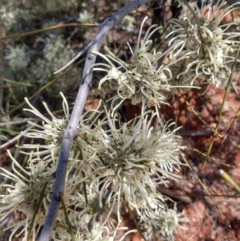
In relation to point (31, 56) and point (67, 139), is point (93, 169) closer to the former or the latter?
point (67, 139)

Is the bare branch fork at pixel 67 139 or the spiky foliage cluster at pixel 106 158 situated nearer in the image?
the bare branch fork at pixel 67 139

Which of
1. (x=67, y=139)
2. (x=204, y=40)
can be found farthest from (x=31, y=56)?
(x=67, y=139)

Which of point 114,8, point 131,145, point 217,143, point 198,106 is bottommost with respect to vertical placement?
point 131,145

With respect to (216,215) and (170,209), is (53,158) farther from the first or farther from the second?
(216,215)

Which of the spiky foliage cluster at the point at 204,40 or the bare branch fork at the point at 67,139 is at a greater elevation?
the spiky foliage cluster at the point at 204,40

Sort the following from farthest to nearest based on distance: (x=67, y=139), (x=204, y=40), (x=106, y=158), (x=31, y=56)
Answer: (x=31, y=56) → (x=204, y=40) → (x=106, y=158) → (x=67, y=139)

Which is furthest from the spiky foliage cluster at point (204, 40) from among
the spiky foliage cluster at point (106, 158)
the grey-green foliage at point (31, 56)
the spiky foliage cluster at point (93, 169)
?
the grey-green foliage at point (31, 56)

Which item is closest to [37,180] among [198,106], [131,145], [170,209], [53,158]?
[53,158]

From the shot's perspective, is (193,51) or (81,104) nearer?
(81,104)

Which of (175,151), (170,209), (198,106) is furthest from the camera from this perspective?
(198,106)

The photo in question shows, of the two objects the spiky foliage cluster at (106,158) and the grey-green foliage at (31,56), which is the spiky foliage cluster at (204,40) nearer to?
the spiky foliage cluster at (106,158)

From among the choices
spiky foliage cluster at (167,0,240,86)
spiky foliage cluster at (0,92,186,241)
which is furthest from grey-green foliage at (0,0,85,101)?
spiky foliage cluster at (0,92,186,241)
